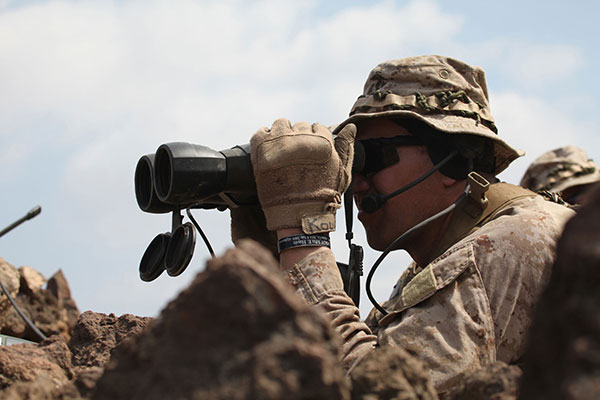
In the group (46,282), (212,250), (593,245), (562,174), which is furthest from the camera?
(46,282)

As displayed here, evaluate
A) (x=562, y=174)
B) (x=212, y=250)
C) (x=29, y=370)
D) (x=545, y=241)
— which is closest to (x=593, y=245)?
(x=29, y=370)

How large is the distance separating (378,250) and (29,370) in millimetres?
1693

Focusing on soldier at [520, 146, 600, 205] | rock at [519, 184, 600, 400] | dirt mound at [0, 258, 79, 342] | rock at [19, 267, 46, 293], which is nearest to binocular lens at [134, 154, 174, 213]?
rock at [519, 184, 600, 400]

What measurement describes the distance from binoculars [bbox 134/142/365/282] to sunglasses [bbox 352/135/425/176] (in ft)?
0.36

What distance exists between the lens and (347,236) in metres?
2.95

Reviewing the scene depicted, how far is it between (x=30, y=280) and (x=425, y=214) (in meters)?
5.15

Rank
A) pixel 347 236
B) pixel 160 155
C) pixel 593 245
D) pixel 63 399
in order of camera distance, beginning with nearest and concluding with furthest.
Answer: pixel 593 245 → pixel 63 399 → pixel 160 155 → pixel 347 236

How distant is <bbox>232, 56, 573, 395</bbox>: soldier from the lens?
2.17 m

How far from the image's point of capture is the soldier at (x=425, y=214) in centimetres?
217

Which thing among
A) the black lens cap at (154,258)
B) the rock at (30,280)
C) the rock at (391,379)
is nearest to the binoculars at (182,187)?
the black lens cap at (154,258)

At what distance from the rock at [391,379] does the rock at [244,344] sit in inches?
9.2

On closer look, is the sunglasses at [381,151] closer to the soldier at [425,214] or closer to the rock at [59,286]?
the soldier at [425,214]

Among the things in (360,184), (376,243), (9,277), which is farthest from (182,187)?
(9,277)

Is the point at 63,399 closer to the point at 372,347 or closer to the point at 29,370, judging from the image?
the point at 29,370
